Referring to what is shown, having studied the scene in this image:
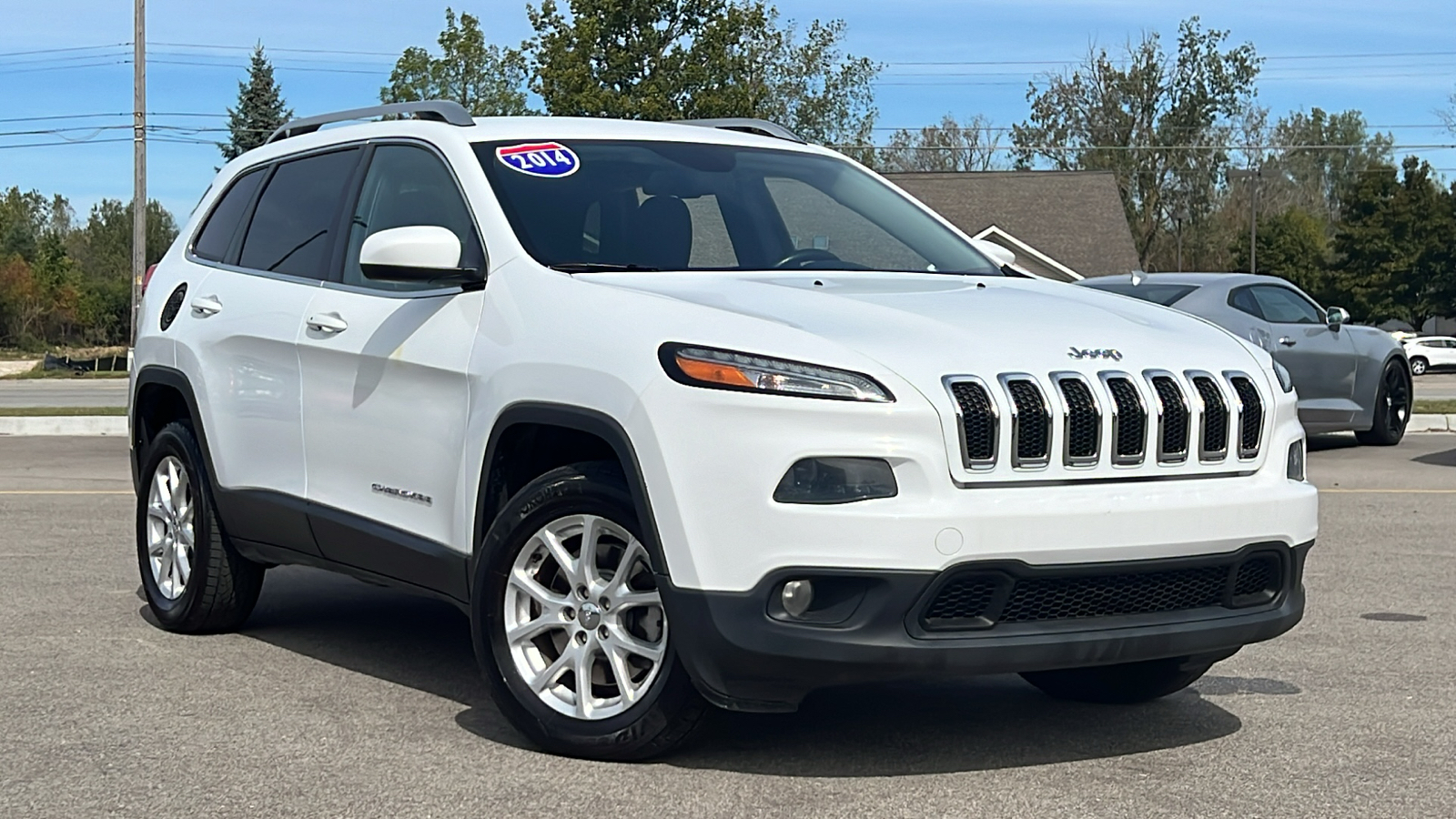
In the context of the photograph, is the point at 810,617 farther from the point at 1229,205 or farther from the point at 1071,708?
the point at 1229,205

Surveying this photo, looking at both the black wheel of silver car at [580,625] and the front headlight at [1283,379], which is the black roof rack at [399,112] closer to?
the black wheel of silver car at [580,625]

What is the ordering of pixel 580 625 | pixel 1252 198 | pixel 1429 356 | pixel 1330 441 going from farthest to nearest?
pixel 1252 198, pixel 1429 356, pixel 1330 441, pixel 580 625

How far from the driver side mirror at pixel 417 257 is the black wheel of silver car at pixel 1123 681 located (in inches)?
82.2

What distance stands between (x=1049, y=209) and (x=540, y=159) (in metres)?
42.3

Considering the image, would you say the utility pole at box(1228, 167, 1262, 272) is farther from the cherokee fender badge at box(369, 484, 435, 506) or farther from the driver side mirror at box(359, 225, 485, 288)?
the driver side mirror at box(359, 225, 485, 288)

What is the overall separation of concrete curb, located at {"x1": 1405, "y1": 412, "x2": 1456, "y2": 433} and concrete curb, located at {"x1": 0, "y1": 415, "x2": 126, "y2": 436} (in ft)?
42.9

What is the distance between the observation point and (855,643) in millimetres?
4332

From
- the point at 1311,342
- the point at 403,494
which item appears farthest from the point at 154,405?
the point at 1311,342

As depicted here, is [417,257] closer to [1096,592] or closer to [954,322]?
[954,322]

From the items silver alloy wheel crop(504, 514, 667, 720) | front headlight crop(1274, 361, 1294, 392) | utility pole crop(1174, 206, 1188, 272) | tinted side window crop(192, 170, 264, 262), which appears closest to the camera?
silver alloy wheel crop(504, 514, 667, 720)

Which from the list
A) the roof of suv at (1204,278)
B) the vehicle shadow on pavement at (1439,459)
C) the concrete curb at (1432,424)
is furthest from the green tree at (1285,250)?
the roof of suv at (1204,278)

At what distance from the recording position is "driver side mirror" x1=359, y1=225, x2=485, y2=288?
5.20 metres

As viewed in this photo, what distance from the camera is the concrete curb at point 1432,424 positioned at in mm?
18281

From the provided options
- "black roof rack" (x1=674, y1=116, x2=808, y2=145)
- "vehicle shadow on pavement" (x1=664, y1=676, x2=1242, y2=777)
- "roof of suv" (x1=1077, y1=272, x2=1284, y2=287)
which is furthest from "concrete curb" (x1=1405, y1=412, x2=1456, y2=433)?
"vehicle shadow on pavement" (x1=664, y1=676, x2=1242, y2=777)
